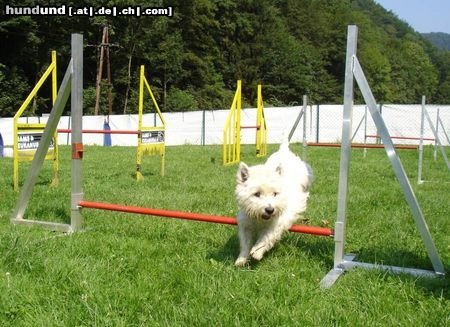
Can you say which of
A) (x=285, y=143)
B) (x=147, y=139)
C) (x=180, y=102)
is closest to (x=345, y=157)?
(x=285, y=143)

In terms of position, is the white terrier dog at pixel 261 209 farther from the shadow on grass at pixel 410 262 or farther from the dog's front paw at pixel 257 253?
the shadow on grass at pixel 410 262

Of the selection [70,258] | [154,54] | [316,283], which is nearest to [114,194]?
[70,258]

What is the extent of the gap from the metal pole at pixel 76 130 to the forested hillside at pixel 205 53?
2916 cm

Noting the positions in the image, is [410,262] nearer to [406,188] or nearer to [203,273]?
[406,188]

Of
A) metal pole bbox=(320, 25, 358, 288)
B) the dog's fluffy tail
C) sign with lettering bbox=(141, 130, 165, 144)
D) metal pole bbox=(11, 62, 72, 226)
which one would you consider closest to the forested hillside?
sign with lettering bbox=(141, 130, 165, 144)

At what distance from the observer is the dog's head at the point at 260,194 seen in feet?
13.3

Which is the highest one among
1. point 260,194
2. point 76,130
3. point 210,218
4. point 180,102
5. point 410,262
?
point 180,102

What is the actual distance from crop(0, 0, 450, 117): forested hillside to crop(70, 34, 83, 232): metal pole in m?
29.2

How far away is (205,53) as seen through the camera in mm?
50312

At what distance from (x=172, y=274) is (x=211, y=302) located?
0.60 meters

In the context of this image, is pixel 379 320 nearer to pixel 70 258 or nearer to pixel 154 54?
pixel 70 258

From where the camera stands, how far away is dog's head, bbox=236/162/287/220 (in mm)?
4043

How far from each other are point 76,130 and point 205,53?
46.2 meters

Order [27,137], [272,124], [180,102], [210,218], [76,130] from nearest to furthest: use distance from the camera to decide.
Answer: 1. [210,218]
2. [76,130]
3. [27,137]
4. [272,124]
5. [180,102]
